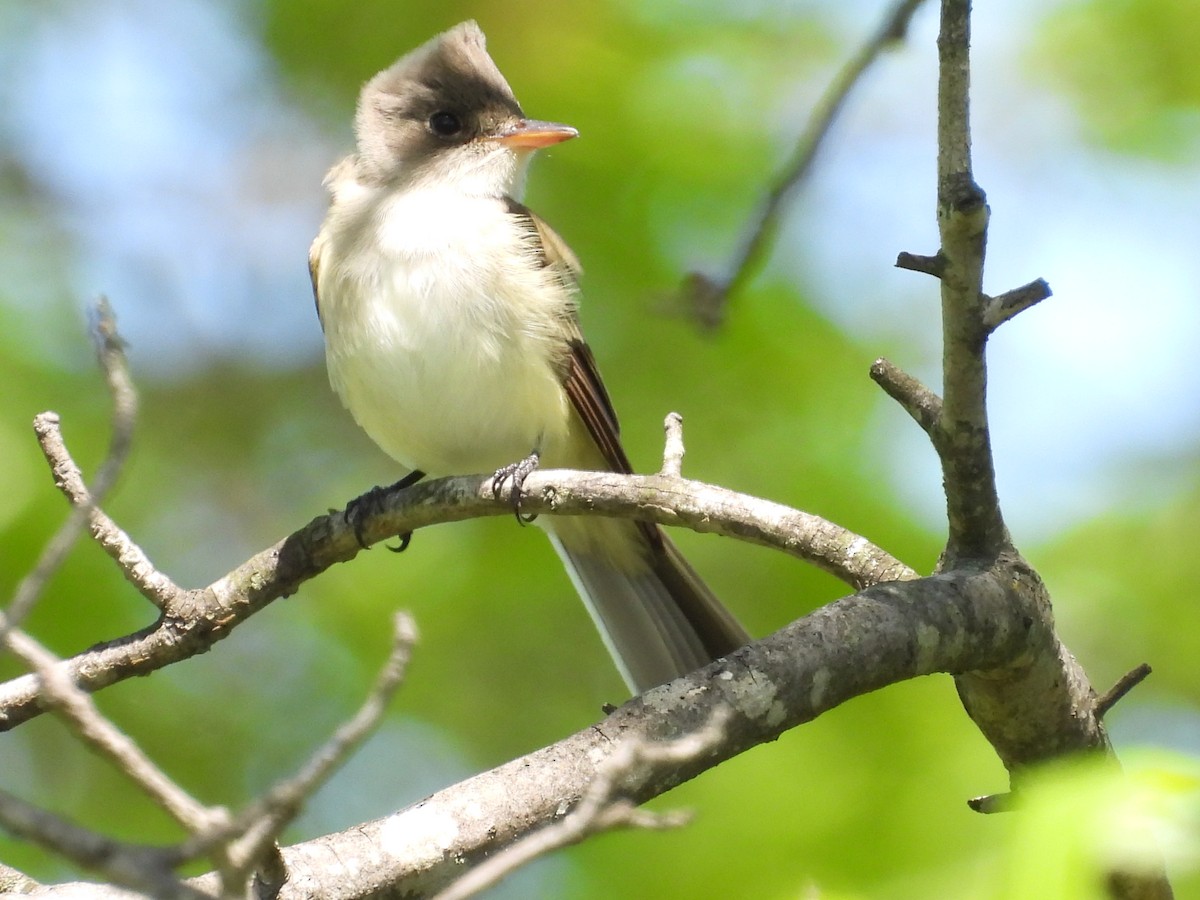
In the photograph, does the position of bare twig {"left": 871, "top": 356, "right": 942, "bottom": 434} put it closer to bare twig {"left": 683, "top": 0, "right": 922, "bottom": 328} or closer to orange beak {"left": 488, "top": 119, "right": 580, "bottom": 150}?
bare twig {"left": 683, "top": 0, "right": 922, "bottom": 328}

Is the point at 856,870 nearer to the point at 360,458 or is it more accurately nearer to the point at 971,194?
the point at 971,194

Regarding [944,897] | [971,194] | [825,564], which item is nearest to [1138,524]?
[825,564]

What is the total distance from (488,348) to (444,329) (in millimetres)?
169

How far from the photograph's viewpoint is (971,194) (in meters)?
2.91

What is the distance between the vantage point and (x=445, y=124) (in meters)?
5.71

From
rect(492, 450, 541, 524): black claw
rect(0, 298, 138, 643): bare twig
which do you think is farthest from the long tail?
rect(0, 298, 138, 643): bare twig

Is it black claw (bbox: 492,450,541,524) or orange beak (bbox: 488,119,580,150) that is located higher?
orange beak (bbox: 488,119,580,150)

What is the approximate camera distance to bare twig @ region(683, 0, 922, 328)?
350 centimetres

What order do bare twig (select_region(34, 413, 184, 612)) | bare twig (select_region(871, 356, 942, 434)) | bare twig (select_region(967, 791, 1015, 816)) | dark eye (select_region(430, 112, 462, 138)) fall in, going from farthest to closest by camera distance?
dark eye (select_region(430, 112, 462, 138))
bare twig (select_region(34, 413, 184, 612))
bare twig (select_region(871, 356, 942, 434))
bare twig (select_region(967, 791, 1015, 816))

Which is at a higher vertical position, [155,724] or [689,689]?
[155,724]

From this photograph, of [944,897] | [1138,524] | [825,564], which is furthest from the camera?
[1138,524]

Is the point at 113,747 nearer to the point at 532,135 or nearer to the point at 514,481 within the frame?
the point at 514,481

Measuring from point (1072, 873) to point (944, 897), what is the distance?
0.51 metres

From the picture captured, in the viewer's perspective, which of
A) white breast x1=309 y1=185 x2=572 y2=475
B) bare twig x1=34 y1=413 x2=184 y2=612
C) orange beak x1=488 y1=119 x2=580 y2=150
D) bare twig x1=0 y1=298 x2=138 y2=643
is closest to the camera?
bare twig x1=0 y1=298 x2=138 y2=643
